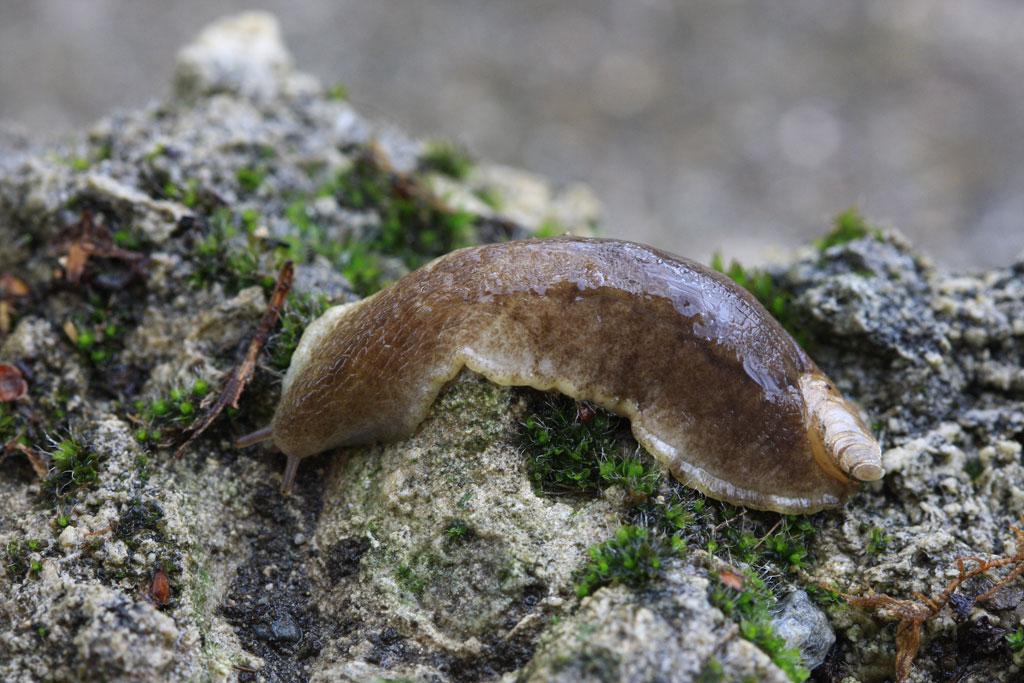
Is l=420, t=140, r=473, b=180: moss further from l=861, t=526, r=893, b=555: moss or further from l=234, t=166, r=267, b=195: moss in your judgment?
l=861, t=526, r=893, b=555: moss

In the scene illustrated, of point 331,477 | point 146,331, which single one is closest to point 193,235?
point 146,331

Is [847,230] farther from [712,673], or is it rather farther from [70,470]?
[70,470]

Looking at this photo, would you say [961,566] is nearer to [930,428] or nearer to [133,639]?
[930,428]

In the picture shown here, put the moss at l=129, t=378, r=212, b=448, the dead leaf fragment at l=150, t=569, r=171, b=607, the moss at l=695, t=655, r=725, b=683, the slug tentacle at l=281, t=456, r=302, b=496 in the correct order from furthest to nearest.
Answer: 1. the slug tentacle at l=281, t=456, r=302, b=496
2. the moss at l=129, t=378, r=212, b=448
3. the dead leaf fragment at l=150, t=569, r=171, b=607
4. the moss at l=695, t=655, r=725, b=683

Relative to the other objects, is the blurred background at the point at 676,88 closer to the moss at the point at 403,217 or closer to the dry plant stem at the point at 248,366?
the moss at the point at 403,217

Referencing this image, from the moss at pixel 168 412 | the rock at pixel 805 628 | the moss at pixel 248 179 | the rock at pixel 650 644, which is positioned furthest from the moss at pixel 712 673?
the moss at pixel 248 179

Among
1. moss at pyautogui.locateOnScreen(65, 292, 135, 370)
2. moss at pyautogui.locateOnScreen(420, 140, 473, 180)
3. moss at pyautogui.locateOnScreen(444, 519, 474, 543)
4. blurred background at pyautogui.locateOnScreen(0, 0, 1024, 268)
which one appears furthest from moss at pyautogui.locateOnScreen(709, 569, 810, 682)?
blurred background at pyautogui.locateOnScreen(0, 0, 1024, 268)

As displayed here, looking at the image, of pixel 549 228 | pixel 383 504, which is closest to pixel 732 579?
pixel 383 504
